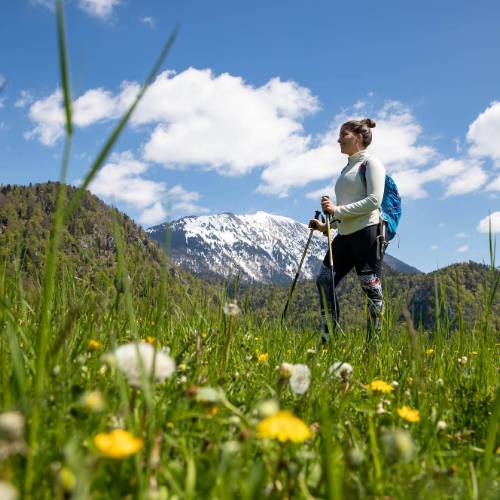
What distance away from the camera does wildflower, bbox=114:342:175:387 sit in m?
1.14

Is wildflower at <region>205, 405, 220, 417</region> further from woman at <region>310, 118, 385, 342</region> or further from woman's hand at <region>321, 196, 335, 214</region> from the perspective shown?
woman's hand at <region>321, 196, 335, 214</region>

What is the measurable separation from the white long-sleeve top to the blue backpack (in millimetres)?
342

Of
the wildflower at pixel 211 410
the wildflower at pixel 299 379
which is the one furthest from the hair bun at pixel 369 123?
the wildflower at pixel 211 410

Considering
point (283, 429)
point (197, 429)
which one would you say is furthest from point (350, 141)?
point (283, 429)

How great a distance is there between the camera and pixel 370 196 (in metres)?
5.54

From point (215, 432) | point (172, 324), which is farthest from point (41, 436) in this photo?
point (172, 324)

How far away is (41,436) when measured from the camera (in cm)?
117

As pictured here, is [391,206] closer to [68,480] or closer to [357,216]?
[357,216]

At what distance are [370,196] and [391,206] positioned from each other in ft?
2.48

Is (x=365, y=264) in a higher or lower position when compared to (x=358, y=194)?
lower

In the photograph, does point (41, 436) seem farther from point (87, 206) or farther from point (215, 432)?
point (87, 206)

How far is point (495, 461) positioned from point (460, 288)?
140cm

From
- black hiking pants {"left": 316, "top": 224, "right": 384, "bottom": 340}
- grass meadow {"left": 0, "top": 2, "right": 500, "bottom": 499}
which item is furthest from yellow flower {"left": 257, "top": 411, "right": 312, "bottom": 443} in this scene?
black hiking pants {"left": 316, "top": 224, "right": 384, "bottom": 340}

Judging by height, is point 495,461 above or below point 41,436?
below
